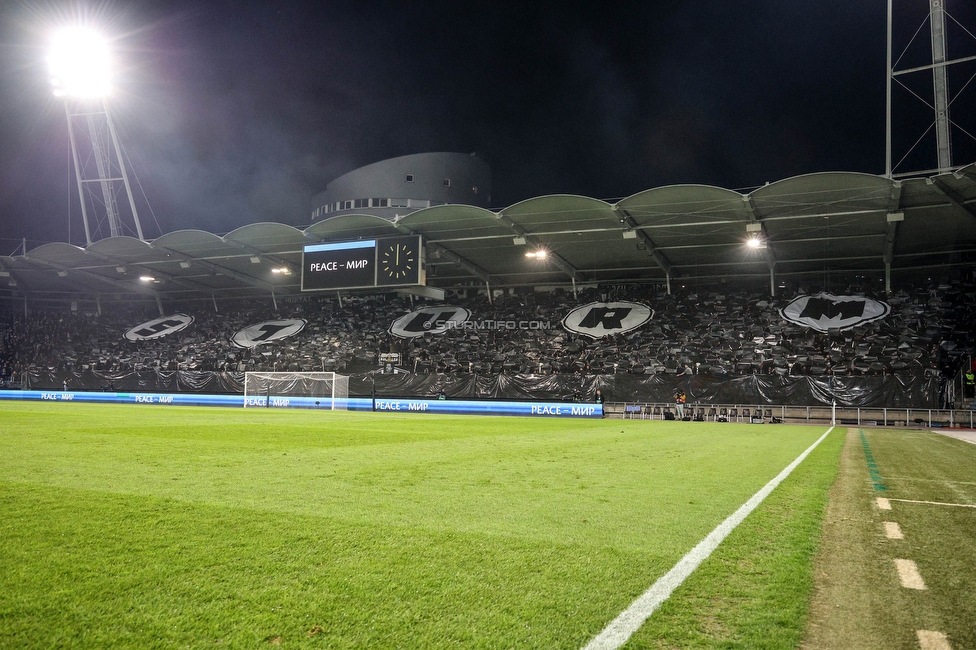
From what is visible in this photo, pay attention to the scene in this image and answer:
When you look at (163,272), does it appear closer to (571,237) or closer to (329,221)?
(329,221)

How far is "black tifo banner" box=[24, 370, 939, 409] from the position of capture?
22188 mm

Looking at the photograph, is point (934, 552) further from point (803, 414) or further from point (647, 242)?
point (647, 242)

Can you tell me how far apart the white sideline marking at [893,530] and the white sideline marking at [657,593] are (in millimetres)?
880

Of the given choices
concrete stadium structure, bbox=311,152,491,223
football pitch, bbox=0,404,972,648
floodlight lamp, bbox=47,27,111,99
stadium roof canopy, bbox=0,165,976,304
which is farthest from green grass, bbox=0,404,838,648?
concrete stadium structure, bbox=311,152,491,223

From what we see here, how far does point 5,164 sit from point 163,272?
41.2ft

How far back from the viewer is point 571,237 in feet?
94.5

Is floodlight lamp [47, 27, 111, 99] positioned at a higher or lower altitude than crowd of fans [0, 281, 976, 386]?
higher

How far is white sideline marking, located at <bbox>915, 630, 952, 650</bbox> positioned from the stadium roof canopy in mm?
21627

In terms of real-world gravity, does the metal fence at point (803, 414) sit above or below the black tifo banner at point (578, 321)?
below

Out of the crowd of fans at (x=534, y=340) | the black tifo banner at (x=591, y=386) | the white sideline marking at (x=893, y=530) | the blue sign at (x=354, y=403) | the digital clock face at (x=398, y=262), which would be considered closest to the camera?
the white sideline marking at (x=893, y=530)

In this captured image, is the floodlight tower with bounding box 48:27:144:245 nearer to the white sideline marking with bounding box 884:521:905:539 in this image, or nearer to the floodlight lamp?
the floodlight lamp

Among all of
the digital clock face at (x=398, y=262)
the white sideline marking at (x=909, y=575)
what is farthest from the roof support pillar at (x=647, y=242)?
the white sideline marking at (x=909, y=575)

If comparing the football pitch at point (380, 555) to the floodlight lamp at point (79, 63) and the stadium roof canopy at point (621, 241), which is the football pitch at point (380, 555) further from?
the floodlight lamp at point (79, 63)

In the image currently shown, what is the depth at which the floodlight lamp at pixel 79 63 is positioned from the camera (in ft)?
109
